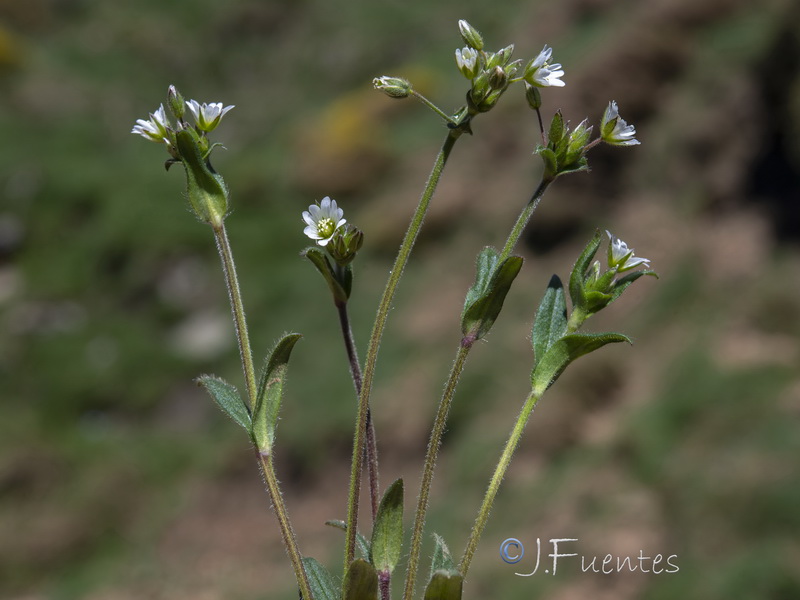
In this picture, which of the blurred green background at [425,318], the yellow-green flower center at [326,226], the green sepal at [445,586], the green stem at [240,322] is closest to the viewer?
the green sepal at [445,586]

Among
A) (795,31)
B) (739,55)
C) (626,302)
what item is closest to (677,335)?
(626,302)

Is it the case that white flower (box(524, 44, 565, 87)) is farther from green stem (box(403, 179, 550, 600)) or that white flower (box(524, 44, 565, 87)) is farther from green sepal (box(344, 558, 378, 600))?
green sepal (box(344, 558, 378, 600))

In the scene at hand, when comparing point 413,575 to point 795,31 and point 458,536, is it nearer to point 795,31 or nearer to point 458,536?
point 458,536

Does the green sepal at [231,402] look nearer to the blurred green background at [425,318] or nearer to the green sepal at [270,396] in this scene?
the green sepal at [270,396]

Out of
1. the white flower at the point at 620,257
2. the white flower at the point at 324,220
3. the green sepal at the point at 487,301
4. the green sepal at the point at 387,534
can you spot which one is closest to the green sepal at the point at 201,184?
the white flower at the point at 324,220

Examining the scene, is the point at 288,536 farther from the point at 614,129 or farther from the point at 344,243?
the point at 614,129

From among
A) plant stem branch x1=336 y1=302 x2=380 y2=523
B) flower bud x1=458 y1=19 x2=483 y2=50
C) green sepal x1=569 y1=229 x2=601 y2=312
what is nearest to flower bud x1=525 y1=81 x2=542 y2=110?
flower bud x1=458 y1=19 x2=483 y2=50
